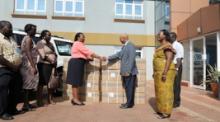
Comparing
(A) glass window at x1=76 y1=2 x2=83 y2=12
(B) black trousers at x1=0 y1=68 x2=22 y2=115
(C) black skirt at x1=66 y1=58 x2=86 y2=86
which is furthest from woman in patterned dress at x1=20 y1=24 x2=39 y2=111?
(A) glass window at x1=76 y1=2 x2=83 y2=12

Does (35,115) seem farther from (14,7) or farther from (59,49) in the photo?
(14,7)

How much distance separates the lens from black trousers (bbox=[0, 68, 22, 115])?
248 inches

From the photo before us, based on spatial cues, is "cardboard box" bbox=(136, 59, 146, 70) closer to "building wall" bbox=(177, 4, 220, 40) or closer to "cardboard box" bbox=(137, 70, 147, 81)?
"cardboard box" bbox=(137, 70, 147, 81)

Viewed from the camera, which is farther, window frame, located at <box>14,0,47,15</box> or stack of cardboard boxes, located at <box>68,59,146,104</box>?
window frame, located at <box>14,0,47,15</box>

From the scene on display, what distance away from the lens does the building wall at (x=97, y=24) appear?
1938cm

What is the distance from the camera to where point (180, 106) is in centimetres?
861

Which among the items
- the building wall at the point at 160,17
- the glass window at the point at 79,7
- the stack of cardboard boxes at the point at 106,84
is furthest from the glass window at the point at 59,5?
the stack of cardboard boxes at the point at 106,84

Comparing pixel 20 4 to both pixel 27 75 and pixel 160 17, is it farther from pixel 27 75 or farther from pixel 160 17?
pixel 27 75

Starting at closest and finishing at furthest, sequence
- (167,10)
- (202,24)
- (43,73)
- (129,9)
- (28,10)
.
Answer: (43,73) → (202,24) → (167,10) → (28,10) → (129,9)

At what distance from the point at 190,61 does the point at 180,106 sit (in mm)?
7363

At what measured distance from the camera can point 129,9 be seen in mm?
20547

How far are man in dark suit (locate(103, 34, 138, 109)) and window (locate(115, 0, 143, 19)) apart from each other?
12.5 m

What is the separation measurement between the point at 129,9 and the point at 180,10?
3655 millimetres

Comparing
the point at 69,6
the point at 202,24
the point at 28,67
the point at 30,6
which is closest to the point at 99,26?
the point at 69,6
